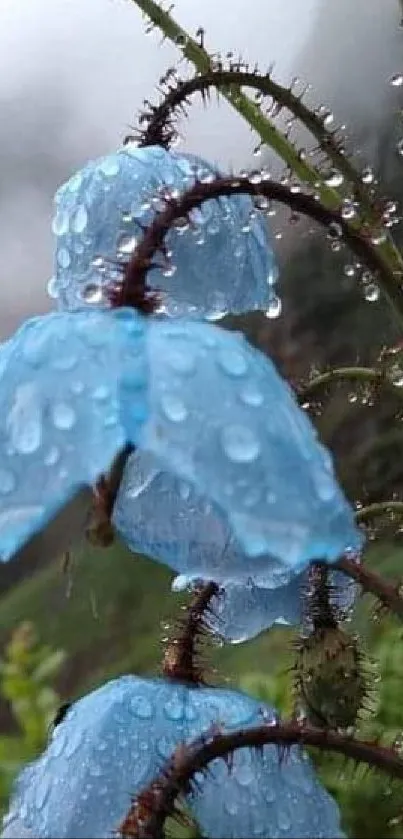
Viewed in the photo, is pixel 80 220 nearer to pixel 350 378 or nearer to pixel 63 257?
pixel 63 257

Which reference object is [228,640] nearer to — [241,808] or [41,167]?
[241,808]

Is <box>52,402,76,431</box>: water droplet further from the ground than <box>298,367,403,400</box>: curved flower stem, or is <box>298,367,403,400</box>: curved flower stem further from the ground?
<box>52,402,76,431</box>: water droplet

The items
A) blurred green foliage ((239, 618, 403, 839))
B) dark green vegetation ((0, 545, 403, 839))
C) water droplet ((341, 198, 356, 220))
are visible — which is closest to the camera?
water droplet ((341, 198, 356, 220))

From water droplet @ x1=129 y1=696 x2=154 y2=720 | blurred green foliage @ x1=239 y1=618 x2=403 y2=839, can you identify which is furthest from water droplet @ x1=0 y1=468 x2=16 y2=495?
blurred green foliage @ x1=239 y1=618 x2=403 y2=839

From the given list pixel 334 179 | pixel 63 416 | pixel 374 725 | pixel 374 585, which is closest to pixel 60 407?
pixel 63 416

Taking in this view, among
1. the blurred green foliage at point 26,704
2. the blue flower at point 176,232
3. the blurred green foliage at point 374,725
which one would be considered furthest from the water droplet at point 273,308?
the blurred green foliage at point 26,704

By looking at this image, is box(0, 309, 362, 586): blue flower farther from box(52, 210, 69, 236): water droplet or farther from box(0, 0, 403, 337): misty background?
box(0, 0, 403, 337): misty background

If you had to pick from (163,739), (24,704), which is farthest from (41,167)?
(163,739)
